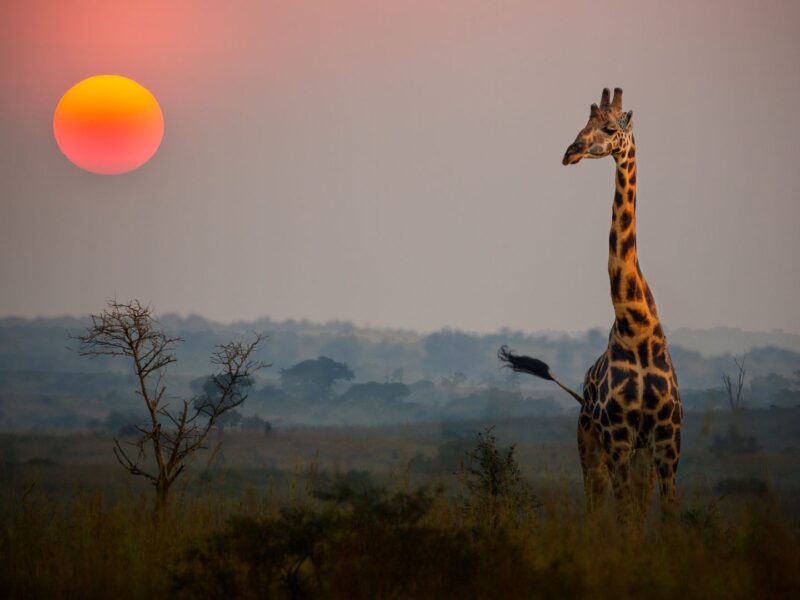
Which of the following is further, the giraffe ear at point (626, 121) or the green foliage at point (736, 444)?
the giraffe ear at point (626, 121)

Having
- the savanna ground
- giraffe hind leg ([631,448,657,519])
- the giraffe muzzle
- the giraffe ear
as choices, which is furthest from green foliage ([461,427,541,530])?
the giraffe ear

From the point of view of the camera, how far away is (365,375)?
99250mm

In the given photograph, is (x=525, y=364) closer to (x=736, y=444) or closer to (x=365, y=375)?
(x=736, y=444)

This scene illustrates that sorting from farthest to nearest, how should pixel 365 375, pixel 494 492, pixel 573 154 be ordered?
pixel 365 375 → pixel 494 492 → pixel 573 154

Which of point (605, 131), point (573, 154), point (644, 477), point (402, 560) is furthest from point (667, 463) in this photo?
point (402, 560)

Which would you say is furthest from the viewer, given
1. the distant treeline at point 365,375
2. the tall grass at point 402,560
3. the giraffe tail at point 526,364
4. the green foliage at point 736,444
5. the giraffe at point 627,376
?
the distant treeline at point 365,375

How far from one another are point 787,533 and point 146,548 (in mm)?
4836

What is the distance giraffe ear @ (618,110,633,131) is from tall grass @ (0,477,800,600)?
3710 mm

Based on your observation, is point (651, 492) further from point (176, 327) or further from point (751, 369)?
point (176, 327)

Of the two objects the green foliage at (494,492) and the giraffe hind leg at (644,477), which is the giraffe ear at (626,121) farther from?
the green foliage at (494,492)

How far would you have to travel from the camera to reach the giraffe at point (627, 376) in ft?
34.5

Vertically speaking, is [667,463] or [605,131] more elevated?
[605,131]

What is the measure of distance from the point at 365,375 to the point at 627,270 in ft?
291

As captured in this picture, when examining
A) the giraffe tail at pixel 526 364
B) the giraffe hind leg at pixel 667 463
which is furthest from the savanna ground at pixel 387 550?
the giraffe tail at pixel 526 364
